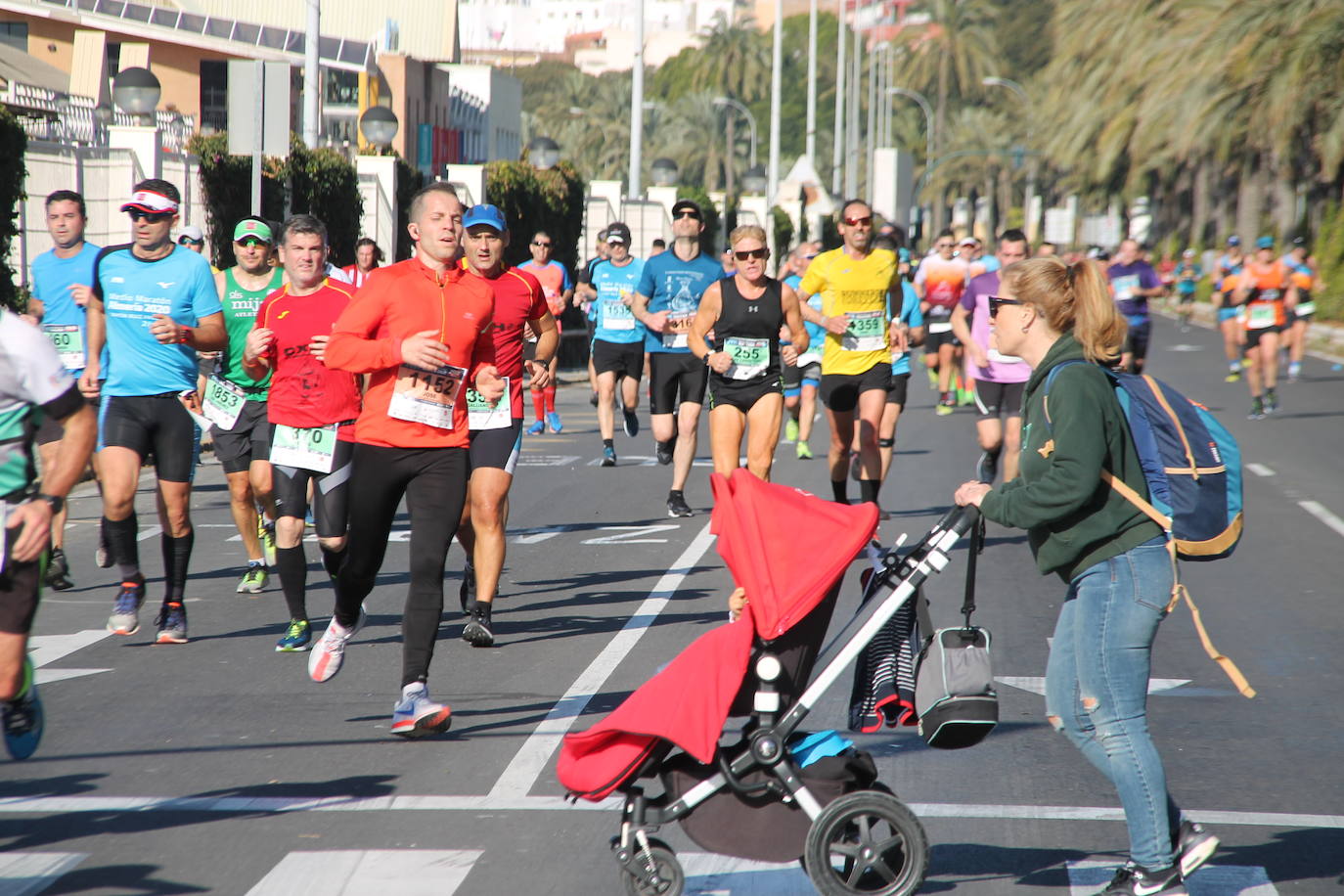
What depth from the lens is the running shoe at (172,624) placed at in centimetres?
838

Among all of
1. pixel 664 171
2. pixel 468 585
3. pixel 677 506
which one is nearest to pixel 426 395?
pixel 468 585

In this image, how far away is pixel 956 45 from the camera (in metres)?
99.8

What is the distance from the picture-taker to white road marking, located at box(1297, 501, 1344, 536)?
12.6m

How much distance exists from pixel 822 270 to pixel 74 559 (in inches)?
209

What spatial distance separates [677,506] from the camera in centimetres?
1294

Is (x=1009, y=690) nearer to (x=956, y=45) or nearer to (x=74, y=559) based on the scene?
(x=74, y=559)

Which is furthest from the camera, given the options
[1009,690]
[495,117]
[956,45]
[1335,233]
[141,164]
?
[956,45]

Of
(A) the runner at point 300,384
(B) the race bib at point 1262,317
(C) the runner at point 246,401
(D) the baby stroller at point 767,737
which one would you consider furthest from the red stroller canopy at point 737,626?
(B) the race bib at point 1262,317

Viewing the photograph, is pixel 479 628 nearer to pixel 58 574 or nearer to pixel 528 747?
pixel 528 747

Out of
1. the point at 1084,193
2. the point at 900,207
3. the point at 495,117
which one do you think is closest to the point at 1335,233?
the point at 1084,193

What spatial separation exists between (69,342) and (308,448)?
2.32 m

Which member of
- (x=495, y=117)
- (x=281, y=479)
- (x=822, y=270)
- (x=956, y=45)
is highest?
(x=956, y=45)

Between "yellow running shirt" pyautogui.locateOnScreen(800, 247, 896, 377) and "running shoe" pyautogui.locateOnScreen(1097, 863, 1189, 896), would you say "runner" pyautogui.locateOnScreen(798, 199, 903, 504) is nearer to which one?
"yellow running shirt" pyautogui.locateOnScreen(800, 247, 896, 377)

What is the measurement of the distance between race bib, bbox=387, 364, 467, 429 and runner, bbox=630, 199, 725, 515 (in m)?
6.29
